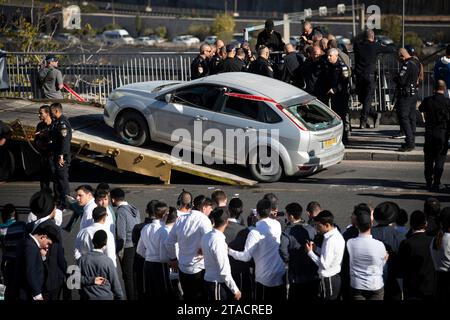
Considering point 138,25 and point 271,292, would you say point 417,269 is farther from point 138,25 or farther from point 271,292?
point 138,25

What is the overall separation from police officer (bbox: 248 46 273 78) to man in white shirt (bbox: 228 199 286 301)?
8.97 metres

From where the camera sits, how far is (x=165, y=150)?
17016 mm

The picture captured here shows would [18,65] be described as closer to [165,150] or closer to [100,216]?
[165,150]

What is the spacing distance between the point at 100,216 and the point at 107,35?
90.8 meters

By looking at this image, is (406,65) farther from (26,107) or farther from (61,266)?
(61,266)

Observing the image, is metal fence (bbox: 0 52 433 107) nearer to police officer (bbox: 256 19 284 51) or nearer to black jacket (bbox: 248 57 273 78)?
police officer (bbox: 256 19 284 51)

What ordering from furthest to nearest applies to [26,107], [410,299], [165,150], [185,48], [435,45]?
[185,48] < [435,45] < [26,107] < [165,150] < [410,299]

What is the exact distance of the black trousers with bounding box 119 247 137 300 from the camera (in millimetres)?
11336

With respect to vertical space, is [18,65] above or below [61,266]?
above

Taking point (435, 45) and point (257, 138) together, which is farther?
point (435, 45)

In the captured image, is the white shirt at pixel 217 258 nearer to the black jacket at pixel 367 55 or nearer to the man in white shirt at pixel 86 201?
the man in white shirt at pixel 86 201
